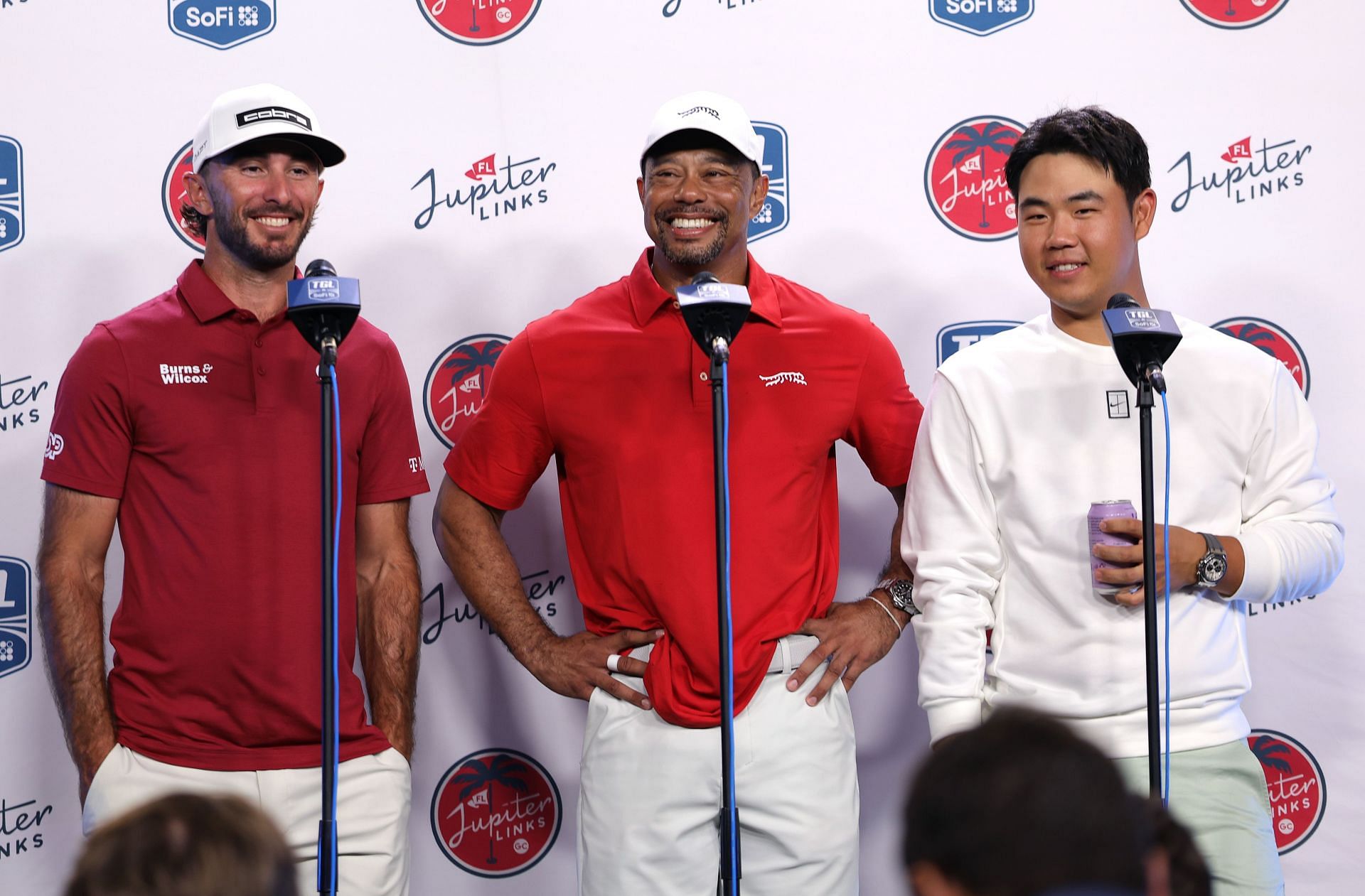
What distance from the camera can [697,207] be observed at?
2598mm

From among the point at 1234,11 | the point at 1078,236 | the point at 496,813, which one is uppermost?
the point at 1234,11

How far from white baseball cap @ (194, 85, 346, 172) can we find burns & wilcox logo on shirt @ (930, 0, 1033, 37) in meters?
1.50

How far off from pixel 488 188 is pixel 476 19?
1.30ft

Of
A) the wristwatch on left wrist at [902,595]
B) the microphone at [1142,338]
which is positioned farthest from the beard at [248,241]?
the microphone at [1142,338]

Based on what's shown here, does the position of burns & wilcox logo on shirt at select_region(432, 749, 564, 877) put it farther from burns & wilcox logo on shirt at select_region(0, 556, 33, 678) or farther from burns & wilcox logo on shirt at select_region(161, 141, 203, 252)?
burns & wilcox logo on shirt at select_region(161, 141, 203, 252)

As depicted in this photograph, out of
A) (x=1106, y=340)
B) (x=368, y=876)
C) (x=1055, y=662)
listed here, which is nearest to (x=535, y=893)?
(x=368, y=876)

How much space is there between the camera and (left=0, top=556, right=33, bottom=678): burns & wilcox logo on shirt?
3.12 metres

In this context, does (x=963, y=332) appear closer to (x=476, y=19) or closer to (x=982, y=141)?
(x=982, y=141)

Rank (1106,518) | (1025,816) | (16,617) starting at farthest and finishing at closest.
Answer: (16,617) → (1106,518) → (1025,816)

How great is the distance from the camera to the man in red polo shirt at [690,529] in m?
2.46

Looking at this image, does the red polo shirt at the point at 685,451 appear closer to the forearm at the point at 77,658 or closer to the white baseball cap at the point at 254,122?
the white baseball cap at the point at 254,122

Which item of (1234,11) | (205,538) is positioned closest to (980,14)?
(1234,11)

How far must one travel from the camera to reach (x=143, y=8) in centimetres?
315

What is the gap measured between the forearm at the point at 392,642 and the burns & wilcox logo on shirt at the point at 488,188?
94cm
